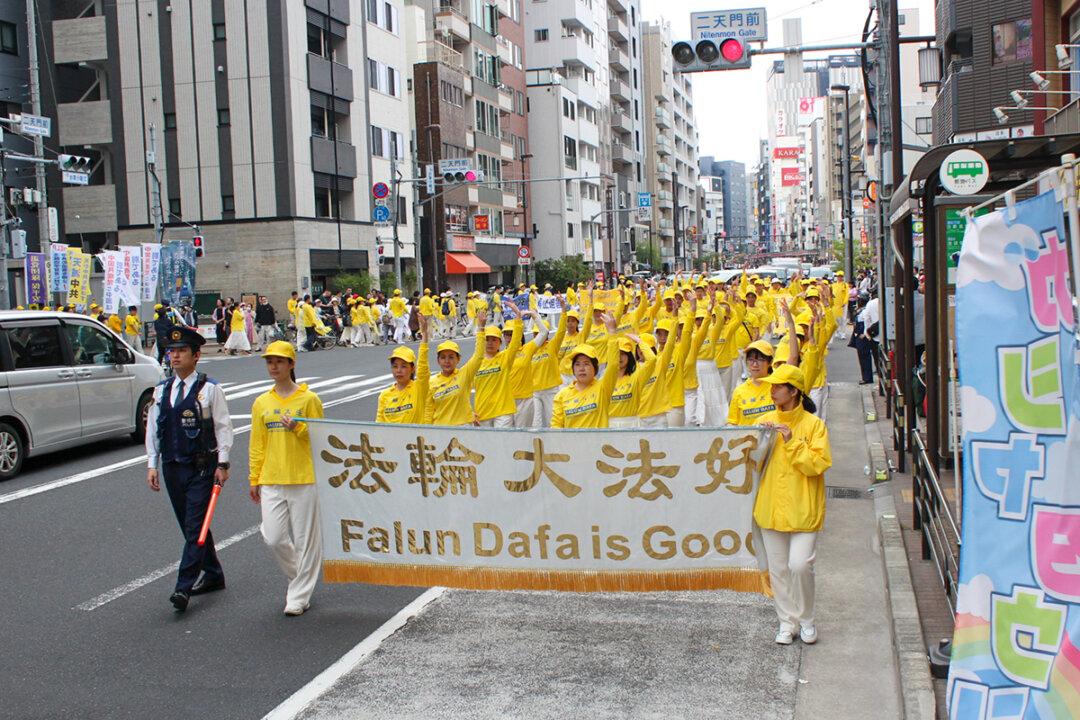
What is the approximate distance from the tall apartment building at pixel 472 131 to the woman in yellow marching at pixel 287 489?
44629mm

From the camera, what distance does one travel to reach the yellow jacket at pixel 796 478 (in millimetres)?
5934

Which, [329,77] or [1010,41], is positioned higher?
[329,77]

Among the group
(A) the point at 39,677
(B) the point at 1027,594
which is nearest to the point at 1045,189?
(B) the point at 1027,594

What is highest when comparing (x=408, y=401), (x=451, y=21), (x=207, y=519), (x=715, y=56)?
(x=451, y=21)

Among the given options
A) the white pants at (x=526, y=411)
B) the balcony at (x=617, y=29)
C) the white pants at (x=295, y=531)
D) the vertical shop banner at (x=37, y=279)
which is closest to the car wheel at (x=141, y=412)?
the white pants at (x=526, y=411)

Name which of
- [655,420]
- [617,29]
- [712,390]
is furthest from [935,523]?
[617,29]

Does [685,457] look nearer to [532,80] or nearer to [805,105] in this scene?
[532,80]

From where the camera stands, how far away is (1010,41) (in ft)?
83.6

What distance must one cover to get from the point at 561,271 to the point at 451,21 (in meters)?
17.1

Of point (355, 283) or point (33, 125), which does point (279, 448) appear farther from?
point (355, 283)

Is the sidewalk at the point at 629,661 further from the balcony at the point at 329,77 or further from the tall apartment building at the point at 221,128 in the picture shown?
the balcony at the point at 329,77

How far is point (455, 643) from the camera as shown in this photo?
6410mm

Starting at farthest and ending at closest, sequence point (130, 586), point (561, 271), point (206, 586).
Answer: point (561, 271) → point (130, 586) → point (206, 586)

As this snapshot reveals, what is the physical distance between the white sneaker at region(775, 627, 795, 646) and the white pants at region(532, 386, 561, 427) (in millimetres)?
5410
